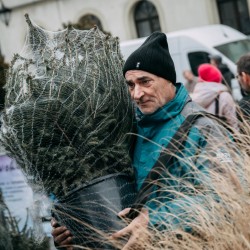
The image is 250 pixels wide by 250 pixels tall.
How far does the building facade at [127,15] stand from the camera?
869 inches

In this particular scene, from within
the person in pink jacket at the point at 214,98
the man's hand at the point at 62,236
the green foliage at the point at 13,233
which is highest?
the man's hand at the point at 62,236

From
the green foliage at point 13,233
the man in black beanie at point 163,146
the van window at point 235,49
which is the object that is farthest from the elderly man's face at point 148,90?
the van window at point 235,49

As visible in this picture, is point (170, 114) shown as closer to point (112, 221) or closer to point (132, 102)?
point (132, 102)

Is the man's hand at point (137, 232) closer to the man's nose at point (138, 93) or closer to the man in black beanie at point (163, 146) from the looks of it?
the man in black beanie at point (163, 146)

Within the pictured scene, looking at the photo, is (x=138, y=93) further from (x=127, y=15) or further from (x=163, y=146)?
(x=127, y=15)

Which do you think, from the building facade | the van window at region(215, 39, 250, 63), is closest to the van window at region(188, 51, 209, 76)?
the van window at region(215, 39, 250, 63)

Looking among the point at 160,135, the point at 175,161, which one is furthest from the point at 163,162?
the point at 160,135

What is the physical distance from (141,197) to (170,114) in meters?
0.37

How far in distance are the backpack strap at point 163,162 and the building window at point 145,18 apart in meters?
20.8

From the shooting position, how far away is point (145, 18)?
2370 centimetres

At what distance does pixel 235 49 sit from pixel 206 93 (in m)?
7.60

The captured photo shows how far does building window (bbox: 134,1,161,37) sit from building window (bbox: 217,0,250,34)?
7.13 feet

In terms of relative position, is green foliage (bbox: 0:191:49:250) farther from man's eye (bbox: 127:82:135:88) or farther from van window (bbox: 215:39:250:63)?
van window (bbox: 215:39:250:63)

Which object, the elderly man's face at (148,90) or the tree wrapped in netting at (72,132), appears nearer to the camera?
the tree wrapped in netting at (72,132)
